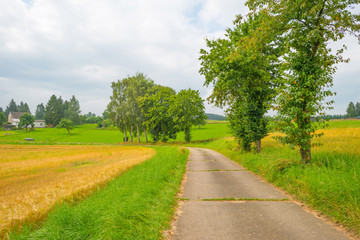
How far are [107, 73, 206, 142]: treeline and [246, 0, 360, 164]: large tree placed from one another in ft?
109

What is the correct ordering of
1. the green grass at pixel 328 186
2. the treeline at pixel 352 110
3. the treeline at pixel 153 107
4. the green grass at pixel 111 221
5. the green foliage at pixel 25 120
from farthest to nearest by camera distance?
the treeline at pixel 352 110 < the green foliage at pixel 25 120 < the treeline at pixel 153 107 < the green grass at pixel 328 186 < the green grass at pixel 111 221

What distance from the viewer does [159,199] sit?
608 centimetres

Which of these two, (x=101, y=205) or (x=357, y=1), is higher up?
(x=357, y=1)

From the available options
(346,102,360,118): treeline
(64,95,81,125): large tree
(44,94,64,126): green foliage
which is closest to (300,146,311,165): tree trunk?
(64,95,81,125): large tree

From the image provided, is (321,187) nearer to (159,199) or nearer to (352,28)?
(159,199)

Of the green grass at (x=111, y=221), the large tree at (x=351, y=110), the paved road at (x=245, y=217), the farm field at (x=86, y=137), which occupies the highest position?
the large tree at (x=351, y=110)

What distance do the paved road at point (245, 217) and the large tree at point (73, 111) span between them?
123 meters

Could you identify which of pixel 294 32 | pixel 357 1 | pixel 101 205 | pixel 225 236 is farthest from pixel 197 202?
pixel 357 1

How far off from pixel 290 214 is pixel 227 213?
162 centimetres

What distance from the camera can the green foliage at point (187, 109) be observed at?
42.5 metres

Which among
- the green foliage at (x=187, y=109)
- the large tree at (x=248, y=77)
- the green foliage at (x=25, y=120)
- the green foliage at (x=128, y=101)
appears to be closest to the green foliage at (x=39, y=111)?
the green foliage at (x=25, y=120)

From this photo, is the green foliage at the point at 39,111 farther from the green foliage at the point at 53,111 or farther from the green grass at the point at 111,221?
the green grass at the point at 111,221

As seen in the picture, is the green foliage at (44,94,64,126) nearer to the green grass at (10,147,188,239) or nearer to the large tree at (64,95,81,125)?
the large tree at (64,95,81,125)

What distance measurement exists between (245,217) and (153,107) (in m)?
40.1
